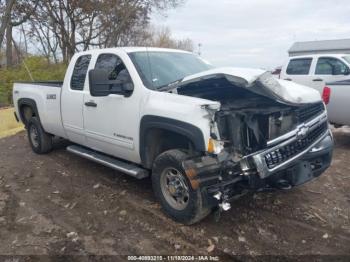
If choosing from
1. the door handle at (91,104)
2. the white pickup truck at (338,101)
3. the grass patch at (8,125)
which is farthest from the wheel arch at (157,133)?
the grass patch at (8,125)

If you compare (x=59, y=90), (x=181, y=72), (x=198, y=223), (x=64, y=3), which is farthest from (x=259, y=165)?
(x=64, y=3)

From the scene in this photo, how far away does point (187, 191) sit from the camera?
158 inches

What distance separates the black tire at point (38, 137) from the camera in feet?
23.1

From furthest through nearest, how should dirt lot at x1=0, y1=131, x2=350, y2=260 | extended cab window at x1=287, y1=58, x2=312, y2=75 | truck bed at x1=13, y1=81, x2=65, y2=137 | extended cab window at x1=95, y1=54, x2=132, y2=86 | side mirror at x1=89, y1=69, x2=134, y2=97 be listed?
1. extended cab window at x1=287, y1=58, x2=312, y2=75
2. truck bed at x1=13, y1=81, x2=65, y2=137
3. extended cab window at x1=95, y1=54, x2=132, y2=86
4. side mirror at x1=89, y1=69, x2=134, y2=97
5. dirt lot at x1=0, y1=131, x2=350, y2=260

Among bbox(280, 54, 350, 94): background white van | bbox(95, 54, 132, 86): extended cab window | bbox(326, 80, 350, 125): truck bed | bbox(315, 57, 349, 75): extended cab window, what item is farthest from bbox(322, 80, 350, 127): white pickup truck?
bbox(95, 54, 132, 86): extended cab window

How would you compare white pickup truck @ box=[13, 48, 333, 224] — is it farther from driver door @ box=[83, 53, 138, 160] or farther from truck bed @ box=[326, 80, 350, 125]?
truck bed @ box=[326, 80, 350, 125]

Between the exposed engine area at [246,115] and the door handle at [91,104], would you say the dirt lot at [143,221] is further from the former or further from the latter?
the door handle at [91,104]

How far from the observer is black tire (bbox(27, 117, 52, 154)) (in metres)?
7.05

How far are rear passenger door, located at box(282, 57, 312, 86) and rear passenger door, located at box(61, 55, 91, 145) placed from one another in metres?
7.41

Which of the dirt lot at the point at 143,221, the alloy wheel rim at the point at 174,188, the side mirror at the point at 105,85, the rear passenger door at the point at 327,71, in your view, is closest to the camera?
the dirt lot at the point at 143,221

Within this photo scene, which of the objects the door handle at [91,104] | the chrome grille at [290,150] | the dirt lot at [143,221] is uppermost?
the door handle at [91,104]

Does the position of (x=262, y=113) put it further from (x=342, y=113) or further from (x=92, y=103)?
(x=342, y=113)

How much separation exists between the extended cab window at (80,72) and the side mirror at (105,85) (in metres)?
1.08

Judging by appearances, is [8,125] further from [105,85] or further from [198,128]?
[198,128]
